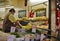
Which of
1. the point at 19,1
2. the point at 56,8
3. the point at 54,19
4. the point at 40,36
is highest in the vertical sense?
the point at 19,1

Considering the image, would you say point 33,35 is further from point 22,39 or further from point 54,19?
point 54,19

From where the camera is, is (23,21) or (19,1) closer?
(23,21)

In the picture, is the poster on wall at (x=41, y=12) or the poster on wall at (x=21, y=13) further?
the poster on wall at (x=41, y=12)

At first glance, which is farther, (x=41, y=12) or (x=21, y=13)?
(x=41, y=12)

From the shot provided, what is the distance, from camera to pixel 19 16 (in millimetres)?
3980

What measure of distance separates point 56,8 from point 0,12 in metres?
1.87

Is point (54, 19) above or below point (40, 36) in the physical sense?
above

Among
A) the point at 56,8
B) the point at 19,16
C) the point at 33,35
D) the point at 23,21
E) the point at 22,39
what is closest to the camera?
the point at 22,39

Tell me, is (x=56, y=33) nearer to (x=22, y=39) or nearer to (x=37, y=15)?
(x=22, y=39)

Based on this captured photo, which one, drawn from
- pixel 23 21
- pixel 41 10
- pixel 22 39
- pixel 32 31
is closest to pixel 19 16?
pixel 23 21

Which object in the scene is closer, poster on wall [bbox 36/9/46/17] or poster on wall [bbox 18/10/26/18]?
poster on wall [bbox 18/10/26/18]

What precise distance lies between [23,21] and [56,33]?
4.62ft

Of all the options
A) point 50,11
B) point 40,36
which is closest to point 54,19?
point 50,11

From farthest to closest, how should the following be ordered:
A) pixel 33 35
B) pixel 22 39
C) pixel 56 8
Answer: pixel 56 8 → pixel 33 35 → pixel 22 39
